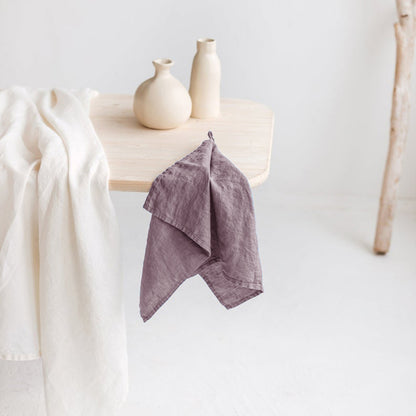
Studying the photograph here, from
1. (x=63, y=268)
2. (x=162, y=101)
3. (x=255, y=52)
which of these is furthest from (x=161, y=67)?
(x=255, y=52)

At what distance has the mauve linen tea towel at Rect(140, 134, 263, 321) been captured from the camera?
4.74 ft

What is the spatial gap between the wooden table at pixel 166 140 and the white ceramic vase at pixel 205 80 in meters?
0.04

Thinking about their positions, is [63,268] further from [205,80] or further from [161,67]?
[205,80]

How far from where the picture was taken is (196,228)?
144 cm

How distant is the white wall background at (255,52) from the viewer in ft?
8.38

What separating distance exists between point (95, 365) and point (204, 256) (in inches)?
16.6

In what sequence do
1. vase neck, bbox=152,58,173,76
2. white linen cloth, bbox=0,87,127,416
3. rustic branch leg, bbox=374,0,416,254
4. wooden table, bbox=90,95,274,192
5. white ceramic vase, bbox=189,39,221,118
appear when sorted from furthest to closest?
rustic branch leg, bbox=374,0,416,254
white ceramic vase, bbox=189,39,221,118
vase neck, bbox=152,58,173,76
wooden table, bbox=90,95,274,192
white linen cloth, bbox=0,87,127,416

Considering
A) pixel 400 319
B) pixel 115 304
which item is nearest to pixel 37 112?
pixel 115 304

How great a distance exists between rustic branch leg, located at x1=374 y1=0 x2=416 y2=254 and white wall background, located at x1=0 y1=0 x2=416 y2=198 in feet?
0.54

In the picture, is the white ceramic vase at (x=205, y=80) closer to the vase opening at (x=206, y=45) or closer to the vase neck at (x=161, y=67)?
the vase opening at (x=206, y=45)

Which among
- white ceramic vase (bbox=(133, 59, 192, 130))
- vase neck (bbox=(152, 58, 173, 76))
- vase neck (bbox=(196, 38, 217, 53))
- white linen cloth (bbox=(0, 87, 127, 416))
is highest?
vase neck (bbox=(196, 38, 217, 53))

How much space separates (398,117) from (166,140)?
125 cm

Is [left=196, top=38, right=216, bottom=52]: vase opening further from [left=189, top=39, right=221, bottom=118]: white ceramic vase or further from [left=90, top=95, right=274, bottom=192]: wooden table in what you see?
[left=90, top=95, right=274, bottom=192]: wooden table

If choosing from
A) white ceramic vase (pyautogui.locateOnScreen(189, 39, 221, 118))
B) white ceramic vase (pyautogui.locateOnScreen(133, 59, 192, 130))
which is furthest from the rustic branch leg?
white ceramic vase (pyautogui.locateOnScreen(133, 59, 192, 130))
